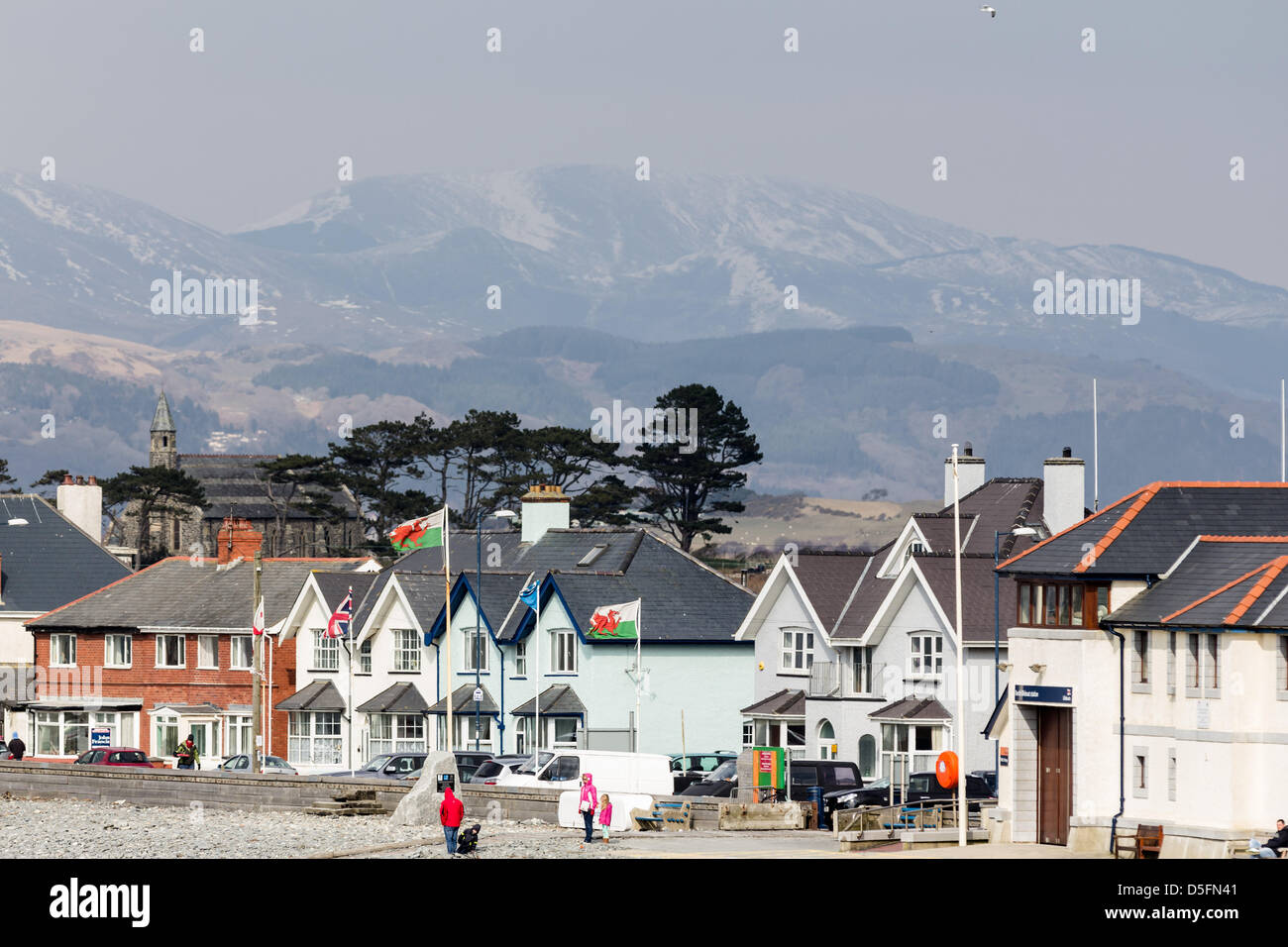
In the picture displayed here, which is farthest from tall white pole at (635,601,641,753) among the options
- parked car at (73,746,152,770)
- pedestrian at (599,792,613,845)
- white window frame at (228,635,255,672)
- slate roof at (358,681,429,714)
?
pedestrian at (599,792,613,845)

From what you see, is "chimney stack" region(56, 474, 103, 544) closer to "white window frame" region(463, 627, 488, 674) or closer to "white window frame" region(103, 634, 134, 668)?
"white window frame" region(103, 634, 134, 668)

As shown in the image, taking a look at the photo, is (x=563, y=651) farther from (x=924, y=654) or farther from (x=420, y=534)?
(x=924, y=654)

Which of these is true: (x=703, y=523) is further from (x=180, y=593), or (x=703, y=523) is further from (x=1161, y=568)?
(x=1161, y=568)

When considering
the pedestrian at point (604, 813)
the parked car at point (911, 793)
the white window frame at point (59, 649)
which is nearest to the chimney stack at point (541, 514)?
the white window frame at point (59, 649)

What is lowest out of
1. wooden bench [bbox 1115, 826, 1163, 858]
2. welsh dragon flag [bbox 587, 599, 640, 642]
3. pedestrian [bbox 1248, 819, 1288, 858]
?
wooden bench [bbox 1115, 826, 1163, 858]

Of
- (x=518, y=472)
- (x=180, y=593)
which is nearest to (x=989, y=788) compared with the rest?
(x=180, y=593)

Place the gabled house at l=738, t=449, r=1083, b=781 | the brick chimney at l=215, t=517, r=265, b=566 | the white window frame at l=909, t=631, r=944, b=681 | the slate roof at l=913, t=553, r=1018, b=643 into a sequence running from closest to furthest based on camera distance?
the slate roof at l=913, t=553, r=1018, b=643 < the gabled house at l=738, t=449, r=1083, b=781 < the white window frame at l=909, t=631, r=944, b=681 < the brick chimney at l=215, t=517, r=265, b=566
